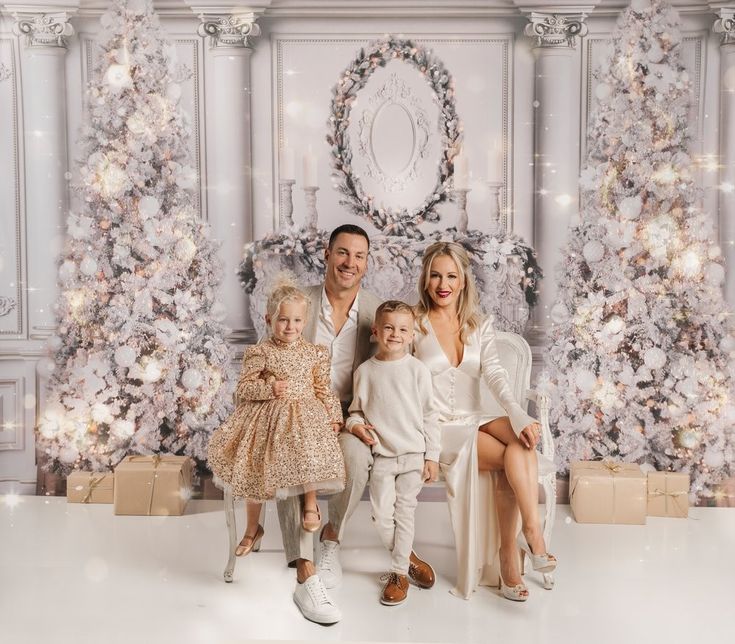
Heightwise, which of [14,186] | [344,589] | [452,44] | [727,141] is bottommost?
[344,589]

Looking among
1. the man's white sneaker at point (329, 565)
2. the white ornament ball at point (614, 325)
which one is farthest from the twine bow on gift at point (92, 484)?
the white ornament ball at point (614, 325)

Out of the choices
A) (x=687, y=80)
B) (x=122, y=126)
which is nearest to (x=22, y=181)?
(x=122, y=126)

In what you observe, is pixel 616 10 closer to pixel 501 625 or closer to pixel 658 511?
pixel 658 511

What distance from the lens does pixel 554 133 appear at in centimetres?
417

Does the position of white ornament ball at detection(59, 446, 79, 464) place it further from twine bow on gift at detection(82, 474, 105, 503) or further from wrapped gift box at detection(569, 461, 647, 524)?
wrapped gift box at detection(569, 461, 647, 524)

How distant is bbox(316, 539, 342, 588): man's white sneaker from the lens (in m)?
3.04

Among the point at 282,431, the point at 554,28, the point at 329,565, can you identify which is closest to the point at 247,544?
the point at 329,565

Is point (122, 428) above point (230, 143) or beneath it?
beneath

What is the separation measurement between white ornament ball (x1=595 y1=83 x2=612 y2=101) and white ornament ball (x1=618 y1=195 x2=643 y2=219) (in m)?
0.57

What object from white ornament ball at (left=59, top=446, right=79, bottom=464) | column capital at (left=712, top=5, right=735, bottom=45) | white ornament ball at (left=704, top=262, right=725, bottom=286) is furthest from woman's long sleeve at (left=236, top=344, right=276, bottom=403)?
column capital at (left=712, top=5, right=735, bottom=45)

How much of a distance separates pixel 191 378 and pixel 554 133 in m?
2.46

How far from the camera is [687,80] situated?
411 cm

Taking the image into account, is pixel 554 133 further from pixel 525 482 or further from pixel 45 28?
pixel 45 28

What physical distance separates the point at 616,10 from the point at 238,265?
2.53 metres
